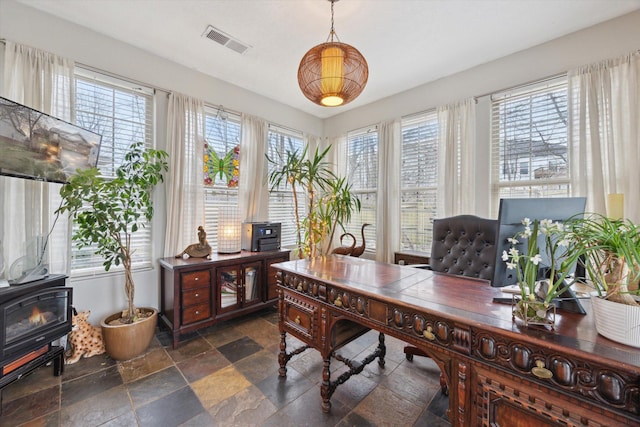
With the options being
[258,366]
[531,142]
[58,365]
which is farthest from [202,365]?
[531,142]

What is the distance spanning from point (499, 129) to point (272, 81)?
2832 mm

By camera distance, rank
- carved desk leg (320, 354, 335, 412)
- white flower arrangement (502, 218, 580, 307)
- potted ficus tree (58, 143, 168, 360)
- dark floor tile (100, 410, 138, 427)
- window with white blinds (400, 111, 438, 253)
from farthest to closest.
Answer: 1. window with white blinds (400, 111, 438, 253)
2. potted ficus tree (58, 143, 168, 360)
3. carved desk leg (320, 354, 335, 412)
4. dark floor tile (100, 410, 138, 427)
5. white flower arrangement (502, 218, 580, 307)

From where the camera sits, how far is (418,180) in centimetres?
352

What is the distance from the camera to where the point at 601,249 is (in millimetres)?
868

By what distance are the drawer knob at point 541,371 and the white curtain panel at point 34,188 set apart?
3.19 m

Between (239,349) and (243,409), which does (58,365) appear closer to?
(239,349)

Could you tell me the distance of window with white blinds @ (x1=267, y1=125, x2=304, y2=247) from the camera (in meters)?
3.96

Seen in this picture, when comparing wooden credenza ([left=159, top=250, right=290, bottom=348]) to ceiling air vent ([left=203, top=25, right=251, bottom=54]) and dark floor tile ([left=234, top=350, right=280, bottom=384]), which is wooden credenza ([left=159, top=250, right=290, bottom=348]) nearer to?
dark floor tile ([left=234, top=350, right=280, bottom=384])

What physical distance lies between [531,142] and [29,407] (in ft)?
15.5

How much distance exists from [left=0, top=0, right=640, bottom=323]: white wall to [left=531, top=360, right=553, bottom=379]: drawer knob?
7.92 feet

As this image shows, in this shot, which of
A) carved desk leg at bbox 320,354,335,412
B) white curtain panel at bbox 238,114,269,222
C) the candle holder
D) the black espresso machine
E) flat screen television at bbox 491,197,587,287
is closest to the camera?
flat screen television at bbox 491,197,587,287

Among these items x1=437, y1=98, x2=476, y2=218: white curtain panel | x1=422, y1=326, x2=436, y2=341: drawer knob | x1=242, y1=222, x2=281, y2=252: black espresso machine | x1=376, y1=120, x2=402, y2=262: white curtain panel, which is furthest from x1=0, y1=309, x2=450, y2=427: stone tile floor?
x1=437, y1=98, x2=476, y2=218: white curtain panel

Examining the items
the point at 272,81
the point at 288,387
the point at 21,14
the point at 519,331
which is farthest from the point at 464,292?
the point at 21,14

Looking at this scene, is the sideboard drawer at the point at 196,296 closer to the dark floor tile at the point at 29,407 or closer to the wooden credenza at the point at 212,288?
the wooden credenza at the point at 212,288
